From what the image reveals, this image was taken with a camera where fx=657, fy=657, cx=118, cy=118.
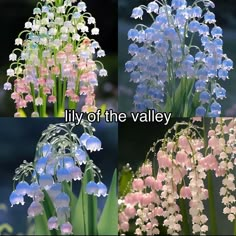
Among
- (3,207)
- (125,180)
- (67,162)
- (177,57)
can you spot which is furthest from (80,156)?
(177,57)

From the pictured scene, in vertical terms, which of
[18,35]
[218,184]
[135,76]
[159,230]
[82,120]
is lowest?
[159,230]

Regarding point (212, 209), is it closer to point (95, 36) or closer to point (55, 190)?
point (55, 190)

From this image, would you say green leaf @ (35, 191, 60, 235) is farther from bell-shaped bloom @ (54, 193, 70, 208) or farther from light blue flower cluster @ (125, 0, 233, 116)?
light blue flower cluster @ (125, 0, 233, 116)

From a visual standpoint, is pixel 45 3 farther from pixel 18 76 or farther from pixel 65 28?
pixel 18 76

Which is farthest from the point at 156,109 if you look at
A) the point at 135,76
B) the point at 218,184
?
the point at 218,184

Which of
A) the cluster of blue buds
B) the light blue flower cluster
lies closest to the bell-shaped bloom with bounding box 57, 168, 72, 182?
the cluster of blue buds

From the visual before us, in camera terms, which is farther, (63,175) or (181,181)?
(181,181)
